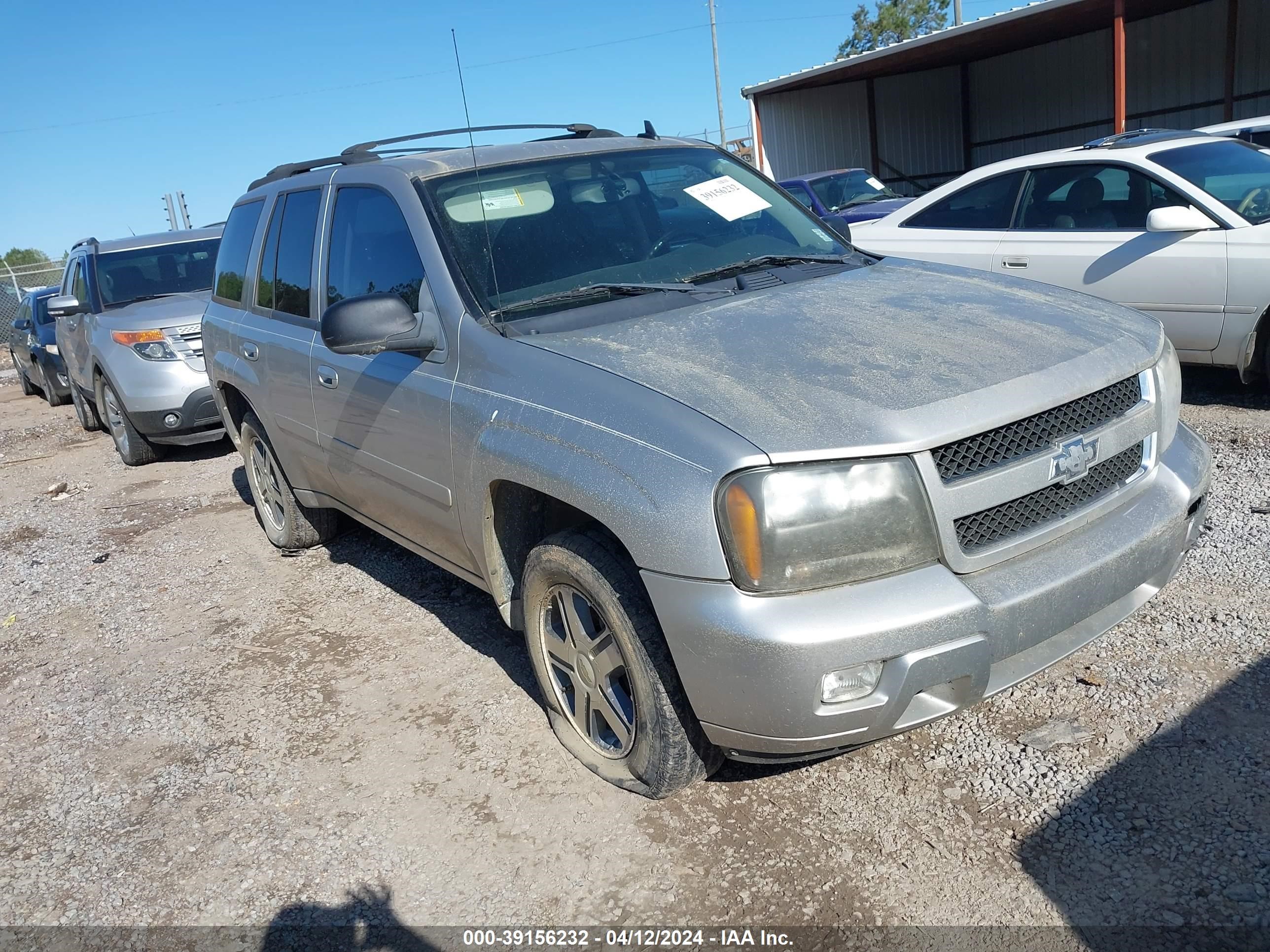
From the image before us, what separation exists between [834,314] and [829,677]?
125 cm

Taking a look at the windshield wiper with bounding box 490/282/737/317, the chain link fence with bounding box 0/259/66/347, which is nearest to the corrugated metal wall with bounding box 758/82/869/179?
the chain link fence with bounding box 0/259/66/347

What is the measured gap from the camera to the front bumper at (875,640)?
7.89ft

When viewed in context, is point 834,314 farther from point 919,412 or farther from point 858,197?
point 858,197

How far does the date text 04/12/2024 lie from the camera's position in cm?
251

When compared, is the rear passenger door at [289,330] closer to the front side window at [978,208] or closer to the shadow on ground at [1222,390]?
the front side window at [978,208]

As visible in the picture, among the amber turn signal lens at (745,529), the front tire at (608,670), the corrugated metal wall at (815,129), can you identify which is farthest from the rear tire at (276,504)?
the corrugated metal wall at (815,129)

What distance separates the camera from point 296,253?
464cm

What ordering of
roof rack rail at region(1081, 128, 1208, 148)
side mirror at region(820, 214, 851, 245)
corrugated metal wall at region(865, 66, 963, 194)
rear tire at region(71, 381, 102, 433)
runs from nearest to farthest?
side mirror at region(820, 214, 851, 245), roof rack rail at region(1081, 128, 1208, 148), rear tire at region(71, 381, 102, 433), corrugated metal wall at region(865, 66, 963, 194)

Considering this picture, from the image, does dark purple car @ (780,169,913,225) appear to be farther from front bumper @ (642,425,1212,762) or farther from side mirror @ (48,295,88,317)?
front bumper @ (642,425,1212,762)

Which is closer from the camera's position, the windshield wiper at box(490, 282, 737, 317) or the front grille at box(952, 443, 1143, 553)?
the front grille at box(952, 443, 1143, 553)

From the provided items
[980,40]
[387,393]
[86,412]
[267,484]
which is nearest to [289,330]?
[387,393]

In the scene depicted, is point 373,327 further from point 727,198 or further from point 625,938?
point 625,938

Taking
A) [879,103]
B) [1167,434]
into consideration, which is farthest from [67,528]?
[879,103]

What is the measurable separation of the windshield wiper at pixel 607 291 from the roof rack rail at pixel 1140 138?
4.42 meters
